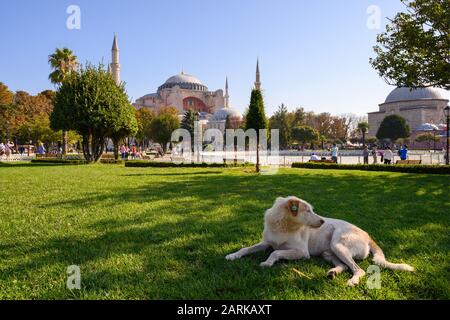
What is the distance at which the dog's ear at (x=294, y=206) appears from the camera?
3805 millimetres

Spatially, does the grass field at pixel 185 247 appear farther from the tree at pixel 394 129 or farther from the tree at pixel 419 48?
the tree at pixel 394 129

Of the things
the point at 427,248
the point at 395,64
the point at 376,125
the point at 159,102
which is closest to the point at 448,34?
the point at 395,64

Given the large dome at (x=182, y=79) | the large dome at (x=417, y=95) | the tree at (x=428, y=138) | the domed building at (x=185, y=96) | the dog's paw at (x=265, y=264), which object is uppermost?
the large dome at (x=182, y=79)

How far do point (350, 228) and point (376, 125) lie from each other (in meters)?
96.9

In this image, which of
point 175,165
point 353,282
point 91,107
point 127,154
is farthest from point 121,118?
point 353,282

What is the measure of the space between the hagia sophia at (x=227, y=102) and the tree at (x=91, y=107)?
28.8 m

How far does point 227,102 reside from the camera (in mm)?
124938

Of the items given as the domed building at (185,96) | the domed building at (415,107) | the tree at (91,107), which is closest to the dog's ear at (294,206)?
the tree at (91,107)

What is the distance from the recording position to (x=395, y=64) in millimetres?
15938

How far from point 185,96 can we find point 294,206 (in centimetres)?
11948

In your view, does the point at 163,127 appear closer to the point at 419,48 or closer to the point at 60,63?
the point at 60,63
